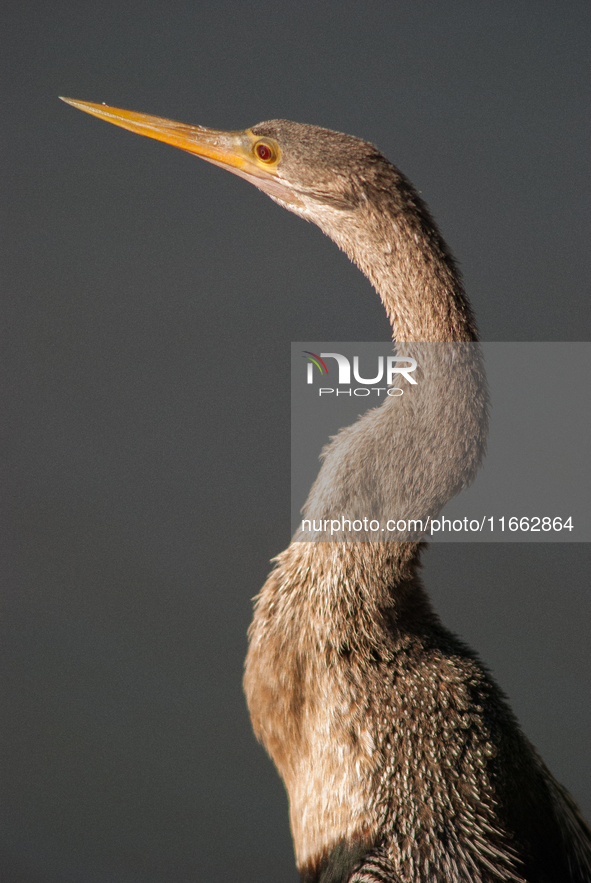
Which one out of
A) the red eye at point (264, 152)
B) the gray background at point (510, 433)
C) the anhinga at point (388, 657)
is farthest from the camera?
the gray background at point (510, 433)

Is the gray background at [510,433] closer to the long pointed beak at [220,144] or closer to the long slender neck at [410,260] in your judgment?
the long slender neck at [410,260]


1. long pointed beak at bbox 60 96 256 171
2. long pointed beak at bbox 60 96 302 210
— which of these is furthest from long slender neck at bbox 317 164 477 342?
long pointed beak at bbox 60 96 256 171

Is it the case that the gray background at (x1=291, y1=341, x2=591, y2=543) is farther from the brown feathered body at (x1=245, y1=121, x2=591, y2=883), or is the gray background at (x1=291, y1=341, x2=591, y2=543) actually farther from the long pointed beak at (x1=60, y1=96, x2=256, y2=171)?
the long pointed beak at (x1=60, y1=96, x2=256, y2=171)

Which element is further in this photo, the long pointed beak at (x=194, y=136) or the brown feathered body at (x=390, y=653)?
the long pointed beak at (x=194, y=136)

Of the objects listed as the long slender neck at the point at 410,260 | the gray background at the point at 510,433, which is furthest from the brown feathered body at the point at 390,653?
the gray background at the point at 510,433

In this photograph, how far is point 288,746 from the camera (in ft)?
6.70

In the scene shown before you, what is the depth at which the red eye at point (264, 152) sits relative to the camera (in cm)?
204

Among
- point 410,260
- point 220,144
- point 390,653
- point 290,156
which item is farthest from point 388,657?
point 220,144

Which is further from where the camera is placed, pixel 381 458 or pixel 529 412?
pixel 529 412

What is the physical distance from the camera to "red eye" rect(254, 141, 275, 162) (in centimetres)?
204

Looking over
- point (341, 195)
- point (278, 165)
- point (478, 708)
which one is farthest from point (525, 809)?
point (278, 165)

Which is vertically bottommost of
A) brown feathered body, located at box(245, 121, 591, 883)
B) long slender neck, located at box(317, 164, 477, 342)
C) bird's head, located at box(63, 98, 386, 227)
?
brown feathered body, located at box(245, 121, 591, 883)

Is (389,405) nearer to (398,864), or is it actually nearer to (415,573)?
(415,573)

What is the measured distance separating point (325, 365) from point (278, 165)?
0.61 metres
